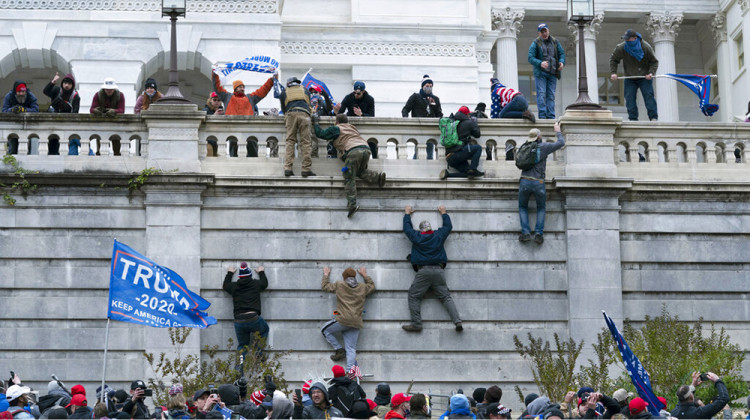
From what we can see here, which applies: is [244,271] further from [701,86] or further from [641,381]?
[701,86]

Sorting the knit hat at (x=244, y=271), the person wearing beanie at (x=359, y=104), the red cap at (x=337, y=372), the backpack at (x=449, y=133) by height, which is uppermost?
the person wearing beanie at (x=359, y=104)

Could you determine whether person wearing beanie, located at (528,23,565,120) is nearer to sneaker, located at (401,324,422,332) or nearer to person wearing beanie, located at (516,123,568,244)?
person wearing beanie, located at (516,123,568,244)

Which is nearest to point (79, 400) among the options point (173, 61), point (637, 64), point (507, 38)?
point (173, 61)

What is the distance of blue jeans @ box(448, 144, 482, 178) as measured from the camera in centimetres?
3219

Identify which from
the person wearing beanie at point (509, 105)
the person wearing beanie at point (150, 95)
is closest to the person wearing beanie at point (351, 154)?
the person wearing beanie at point (509, 105)

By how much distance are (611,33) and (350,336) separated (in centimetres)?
3880

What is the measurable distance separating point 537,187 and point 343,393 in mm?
7838

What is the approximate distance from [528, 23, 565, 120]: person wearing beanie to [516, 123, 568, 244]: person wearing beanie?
3.20 metres

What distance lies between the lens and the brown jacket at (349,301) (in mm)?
31031

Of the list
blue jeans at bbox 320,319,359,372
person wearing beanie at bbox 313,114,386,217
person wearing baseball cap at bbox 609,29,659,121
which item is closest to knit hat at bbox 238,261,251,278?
blue jeans at bbox 320,319,359,372

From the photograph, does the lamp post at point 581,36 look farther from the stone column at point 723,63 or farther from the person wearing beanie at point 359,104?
the stone column at point 723,63

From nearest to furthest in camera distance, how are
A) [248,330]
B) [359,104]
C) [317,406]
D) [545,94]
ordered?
[317,406] < [248,330] < [359,104] < [545,94]

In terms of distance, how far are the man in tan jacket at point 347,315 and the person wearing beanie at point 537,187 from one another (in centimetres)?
340

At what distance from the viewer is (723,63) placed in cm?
6384
